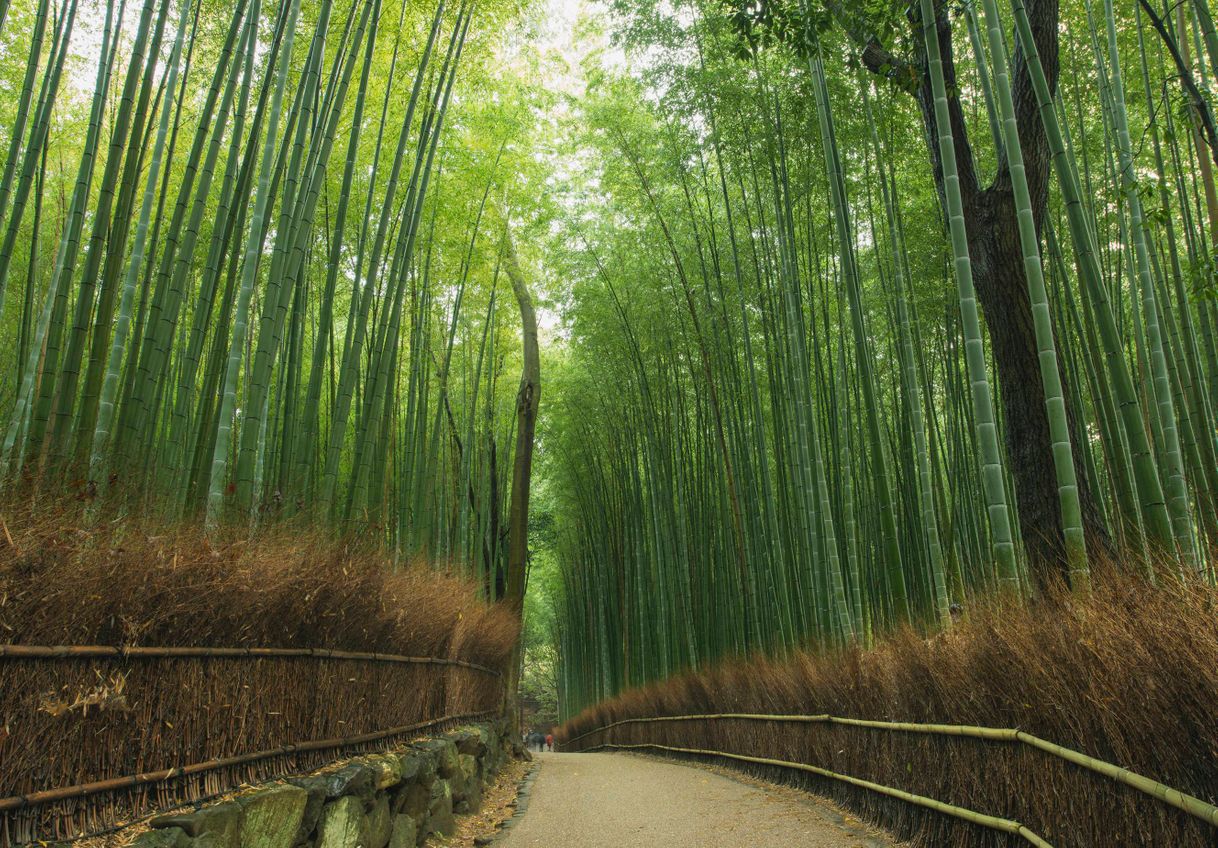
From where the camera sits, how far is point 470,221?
743cm

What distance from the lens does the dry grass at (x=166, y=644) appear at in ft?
5.35

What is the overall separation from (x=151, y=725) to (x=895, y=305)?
447 centimetres

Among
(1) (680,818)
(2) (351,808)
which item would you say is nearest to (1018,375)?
(1) (680,818)

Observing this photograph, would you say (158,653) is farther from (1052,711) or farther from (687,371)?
(687,371)

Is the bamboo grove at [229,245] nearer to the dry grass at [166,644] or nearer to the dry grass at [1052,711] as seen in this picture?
the dry grass at [166,644]

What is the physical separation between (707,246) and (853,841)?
5.61m

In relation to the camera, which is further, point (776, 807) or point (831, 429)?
point (831, 429)

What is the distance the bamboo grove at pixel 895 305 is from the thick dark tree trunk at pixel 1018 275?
0.05 ft

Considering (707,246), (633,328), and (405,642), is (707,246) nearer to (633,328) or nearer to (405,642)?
(633,328)

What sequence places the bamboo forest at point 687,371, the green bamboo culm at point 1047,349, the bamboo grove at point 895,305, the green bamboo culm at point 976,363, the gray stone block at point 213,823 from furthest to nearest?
1. the bamboo grove at point 895,305
2. the green bamboo culm at point 976,363
3. the green bamboo culm at point 1047,349
4. the bamboo forest at point 687,371
5. the gray stone block at point 213,823

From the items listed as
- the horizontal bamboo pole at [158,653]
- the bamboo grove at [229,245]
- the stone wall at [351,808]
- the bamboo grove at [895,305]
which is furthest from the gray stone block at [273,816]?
the bamboo grove at [895,305]

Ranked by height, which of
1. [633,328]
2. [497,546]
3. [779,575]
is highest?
[633,328]

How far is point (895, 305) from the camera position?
5.08 metres

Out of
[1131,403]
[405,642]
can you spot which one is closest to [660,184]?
[405,642]
